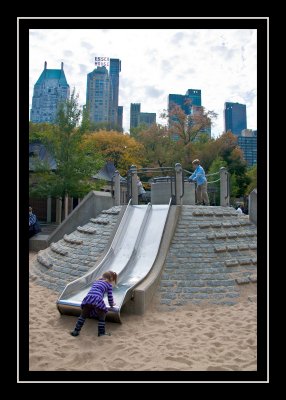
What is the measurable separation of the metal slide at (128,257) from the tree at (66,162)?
318 inches

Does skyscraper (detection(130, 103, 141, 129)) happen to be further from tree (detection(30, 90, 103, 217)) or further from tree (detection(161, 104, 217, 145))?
tree (detection(30, 90, 103, 217))

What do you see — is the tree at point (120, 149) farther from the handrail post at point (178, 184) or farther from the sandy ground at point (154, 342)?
the sandy ground at point (154, 342)

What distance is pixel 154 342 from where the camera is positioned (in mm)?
4980

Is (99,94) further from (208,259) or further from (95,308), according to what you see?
(95,308)

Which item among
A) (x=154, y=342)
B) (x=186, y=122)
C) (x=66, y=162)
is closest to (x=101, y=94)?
(x=186, y=122)

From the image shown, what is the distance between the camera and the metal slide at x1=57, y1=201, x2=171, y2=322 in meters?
6.10

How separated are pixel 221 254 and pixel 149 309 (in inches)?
100

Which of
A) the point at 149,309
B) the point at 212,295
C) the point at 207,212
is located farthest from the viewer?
the point at 207,212

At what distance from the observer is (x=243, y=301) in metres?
6.77

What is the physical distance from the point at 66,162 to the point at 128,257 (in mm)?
10507

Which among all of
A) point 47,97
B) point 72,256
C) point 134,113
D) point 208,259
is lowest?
point 72,256

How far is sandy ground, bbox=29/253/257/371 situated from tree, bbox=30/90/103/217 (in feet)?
35.0
